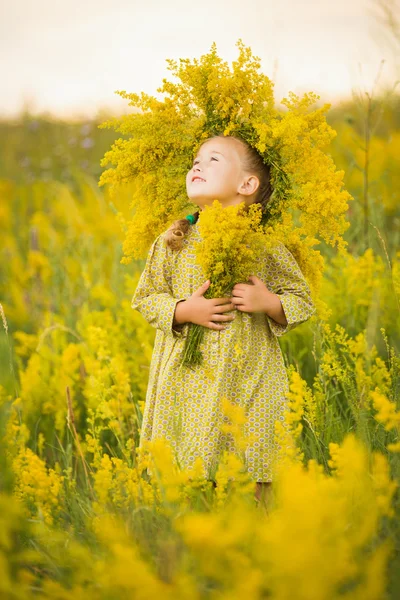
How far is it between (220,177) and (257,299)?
19.4 inches

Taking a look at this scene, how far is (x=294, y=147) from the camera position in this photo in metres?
2.36

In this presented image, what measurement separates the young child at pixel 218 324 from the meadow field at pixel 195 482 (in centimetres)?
13

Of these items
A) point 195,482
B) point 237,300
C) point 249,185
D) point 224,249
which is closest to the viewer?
point 195,482

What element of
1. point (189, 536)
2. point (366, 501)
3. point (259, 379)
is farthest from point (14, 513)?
point (259, 379)

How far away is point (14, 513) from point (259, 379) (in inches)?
44.9

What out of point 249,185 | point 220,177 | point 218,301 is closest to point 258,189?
point 249,185

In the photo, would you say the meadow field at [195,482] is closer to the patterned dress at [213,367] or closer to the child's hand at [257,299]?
the patterned dress at [213,367]

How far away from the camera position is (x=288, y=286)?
95.8 inches

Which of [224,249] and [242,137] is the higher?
[242,137]

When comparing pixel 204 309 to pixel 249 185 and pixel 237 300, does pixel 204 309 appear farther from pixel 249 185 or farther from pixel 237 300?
pixel 249 185

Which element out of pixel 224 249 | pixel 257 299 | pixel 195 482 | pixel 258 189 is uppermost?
pixel 258 189

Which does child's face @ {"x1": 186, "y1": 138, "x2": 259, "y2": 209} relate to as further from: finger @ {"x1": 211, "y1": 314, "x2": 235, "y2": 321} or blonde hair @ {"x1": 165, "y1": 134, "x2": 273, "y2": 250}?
finger @ {"x1": 211, "y1": 314, "x2": 235, "y2": 321}

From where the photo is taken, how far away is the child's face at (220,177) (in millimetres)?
2352

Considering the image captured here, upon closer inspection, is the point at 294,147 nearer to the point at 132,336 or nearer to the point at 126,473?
the point at 126,473
